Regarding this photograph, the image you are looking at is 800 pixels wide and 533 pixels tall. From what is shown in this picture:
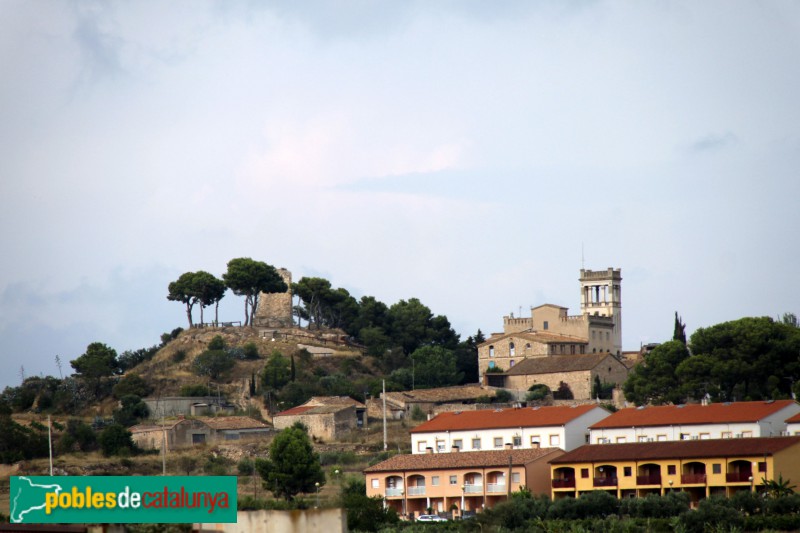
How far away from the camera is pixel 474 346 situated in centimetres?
11669

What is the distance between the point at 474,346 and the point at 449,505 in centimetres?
4975

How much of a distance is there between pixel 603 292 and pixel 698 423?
5642 cm

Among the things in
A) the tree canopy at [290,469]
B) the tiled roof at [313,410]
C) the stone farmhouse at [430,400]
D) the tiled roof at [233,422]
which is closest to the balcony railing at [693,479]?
the tree canopy at [290,469]

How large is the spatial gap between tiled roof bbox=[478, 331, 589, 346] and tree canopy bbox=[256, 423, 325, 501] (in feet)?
127

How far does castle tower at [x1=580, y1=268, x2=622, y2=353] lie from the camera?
124 metres

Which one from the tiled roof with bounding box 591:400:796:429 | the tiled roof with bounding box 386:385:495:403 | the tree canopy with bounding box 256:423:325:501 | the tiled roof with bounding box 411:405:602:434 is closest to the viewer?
the tiled roof with bounding box 591:400:796:429

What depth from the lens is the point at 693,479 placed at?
206 feet

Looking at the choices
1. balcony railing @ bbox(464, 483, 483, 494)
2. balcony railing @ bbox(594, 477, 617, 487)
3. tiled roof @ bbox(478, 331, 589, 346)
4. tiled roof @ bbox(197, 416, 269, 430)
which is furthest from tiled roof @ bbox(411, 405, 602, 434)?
tiled roof @ bbox(478, 331, 589, 346)

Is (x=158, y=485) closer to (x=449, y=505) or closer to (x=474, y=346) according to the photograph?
(x=449, y=505)

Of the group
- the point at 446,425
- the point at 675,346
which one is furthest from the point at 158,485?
the point at 675,346

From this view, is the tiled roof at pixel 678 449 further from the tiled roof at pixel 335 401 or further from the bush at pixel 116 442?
the bush at pixel 116 442

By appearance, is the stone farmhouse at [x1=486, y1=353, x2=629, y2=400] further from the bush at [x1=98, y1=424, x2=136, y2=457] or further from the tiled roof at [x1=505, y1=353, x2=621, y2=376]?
the bush at [x1=98, y1=424, x2=136, y2=457]

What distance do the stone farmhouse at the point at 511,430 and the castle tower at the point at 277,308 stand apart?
40.7 meters

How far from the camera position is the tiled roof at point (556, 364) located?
99025mm
